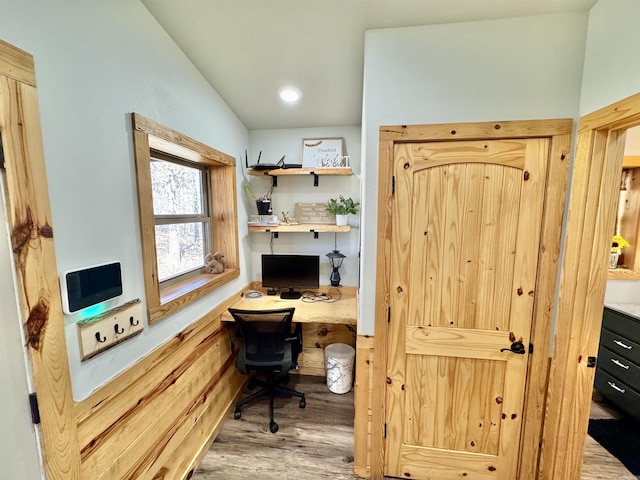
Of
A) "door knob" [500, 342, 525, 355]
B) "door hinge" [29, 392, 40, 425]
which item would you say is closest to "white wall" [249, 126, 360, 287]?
"door knob" [500, 342, 525, 355]

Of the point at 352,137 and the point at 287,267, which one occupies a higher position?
the point at 352,137

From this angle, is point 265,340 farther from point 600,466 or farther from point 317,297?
point 600,466

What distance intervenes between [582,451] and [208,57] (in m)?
3.09

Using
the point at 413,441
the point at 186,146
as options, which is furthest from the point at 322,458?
the point at 186,146

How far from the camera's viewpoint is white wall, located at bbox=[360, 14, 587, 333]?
1.26m

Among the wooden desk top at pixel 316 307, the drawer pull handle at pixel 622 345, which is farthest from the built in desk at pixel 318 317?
the drawer pull handle at pixel 622 345

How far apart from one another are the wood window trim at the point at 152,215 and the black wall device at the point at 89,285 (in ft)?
0.61

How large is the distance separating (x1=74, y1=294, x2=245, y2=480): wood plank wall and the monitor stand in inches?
21.3

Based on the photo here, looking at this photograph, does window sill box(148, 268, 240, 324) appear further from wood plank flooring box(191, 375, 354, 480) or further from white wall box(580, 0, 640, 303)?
white wall box(580, 0, 640, 303)

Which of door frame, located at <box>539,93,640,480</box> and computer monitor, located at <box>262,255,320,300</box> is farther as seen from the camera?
computer monitor, located at <box>262,255,320,300</box>

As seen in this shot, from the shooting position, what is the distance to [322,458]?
1755 millimetres

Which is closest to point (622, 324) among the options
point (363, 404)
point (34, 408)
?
point (363, 404)

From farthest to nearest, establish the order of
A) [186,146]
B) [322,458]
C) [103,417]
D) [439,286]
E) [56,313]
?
[322,458], [186,146], [439,286], [103,417], [56,313]

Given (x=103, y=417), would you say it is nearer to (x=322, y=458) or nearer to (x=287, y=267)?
(x=322, y=458)
